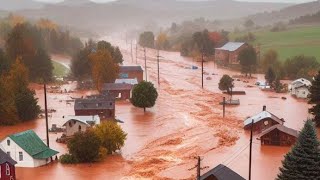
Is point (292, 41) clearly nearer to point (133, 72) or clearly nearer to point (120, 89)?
point (133, 72)

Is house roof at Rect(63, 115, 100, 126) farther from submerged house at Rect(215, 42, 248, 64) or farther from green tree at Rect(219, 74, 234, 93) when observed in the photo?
submerged house at Rect(215, 42, 248, 64)

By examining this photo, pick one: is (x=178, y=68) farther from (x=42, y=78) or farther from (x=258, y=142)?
(x=258, y=142)

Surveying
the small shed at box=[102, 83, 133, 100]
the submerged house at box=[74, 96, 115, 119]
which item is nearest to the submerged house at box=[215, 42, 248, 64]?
the small shed at box=[102, 83, 133, 100]

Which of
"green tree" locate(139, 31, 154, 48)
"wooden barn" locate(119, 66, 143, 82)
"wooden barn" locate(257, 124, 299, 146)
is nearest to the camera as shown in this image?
"wooden barn" locate(257, 124, 299, 146)

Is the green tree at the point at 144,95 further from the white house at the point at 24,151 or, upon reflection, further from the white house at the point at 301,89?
the white house at the point at 301,89

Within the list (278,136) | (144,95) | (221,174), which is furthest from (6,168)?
(144,95)

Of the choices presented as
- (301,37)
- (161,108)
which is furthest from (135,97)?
(301,37)
